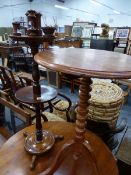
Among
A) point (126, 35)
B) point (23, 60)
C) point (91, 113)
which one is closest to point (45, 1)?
point (23, 60)

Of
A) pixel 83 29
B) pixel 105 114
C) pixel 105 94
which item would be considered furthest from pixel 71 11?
pixel 105 114

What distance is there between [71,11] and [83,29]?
8960mm

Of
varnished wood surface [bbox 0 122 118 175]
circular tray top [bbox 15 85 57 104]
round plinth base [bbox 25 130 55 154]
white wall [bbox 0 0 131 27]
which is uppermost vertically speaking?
white wall [bbox 0 0 131 27]

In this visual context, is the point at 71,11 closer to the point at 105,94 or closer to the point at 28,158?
the point at 105,94

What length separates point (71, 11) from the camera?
12078 millimetres

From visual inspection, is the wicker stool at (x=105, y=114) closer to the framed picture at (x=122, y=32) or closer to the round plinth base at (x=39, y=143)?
the round plinth base at (x=39, y=143)

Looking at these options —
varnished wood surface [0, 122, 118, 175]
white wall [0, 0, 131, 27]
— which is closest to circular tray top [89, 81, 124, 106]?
varnished wood surface [0, 122, 118, 175]

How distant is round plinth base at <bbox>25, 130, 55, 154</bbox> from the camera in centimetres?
95

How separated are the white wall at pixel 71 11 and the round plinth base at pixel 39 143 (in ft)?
30.9

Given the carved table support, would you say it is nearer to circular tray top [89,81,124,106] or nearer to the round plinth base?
the round plinth base

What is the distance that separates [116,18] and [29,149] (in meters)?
11.7

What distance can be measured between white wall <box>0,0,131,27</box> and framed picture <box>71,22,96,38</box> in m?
5.79

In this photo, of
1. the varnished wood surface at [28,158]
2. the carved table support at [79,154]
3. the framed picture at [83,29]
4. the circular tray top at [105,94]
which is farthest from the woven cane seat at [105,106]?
the framed picture at [83,29]

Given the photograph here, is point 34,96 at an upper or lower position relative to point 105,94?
upper
